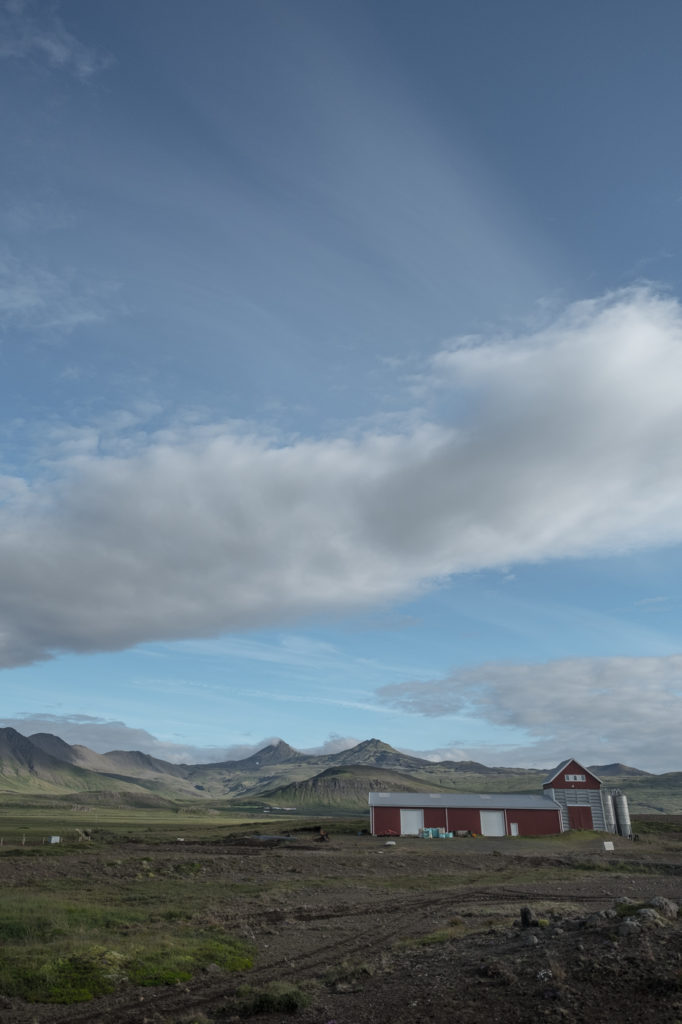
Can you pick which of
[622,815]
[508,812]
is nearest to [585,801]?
[622,815]

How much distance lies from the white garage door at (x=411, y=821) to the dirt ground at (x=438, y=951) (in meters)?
38.8

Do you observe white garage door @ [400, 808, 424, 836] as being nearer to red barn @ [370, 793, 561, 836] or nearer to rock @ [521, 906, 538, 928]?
red barn @ [370, 793, 561, 836]

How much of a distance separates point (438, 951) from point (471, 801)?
234 feet

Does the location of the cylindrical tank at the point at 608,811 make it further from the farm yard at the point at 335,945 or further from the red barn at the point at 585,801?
the farm yard at the point at 335,945

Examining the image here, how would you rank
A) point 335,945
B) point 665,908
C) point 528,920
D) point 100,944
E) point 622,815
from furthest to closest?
point 622,815 → point 335,945 → point 100,944 → point 528,920 → point 665,908

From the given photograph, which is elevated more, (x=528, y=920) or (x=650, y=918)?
(x=650, y=918)

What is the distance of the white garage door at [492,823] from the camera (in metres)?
85.1

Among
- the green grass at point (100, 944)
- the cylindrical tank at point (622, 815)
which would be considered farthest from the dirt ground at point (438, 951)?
the cylindrical tank at point (622, 815)

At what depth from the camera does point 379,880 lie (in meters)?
46.0

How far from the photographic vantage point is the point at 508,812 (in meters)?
86.2

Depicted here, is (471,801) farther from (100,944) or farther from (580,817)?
(100,944)

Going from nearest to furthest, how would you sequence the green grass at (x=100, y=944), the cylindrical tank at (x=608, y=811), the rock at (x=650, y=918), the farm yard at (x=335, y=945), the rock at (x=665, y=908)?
the farm yard at (x=335, y=945) < the rock at (x=650, y=918) < the green grass at (x=100, y=944) < the rock at (x=665, y=908) < the cylindrical tank at (x=608, y=811)

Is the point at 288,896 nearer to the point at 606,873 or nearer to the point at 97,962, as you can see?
the point at 97,962

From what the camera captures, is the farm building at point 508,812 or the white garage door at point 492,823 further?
the farm building at point 508,812
